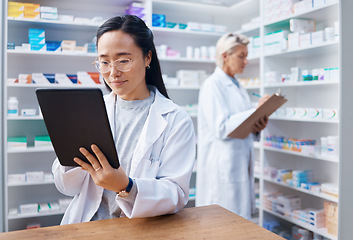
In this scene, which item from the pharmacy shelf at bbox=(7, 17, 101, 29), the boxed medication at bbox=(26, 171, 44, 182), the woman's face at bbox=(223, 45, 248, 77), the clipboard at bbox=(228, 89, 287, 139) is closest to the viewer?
the clipboard at bbox=(228, 89, 287, 139)

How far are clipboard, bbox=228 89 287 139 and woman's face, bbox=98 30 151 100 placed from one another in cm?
136

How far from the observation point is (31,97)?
3.79 m

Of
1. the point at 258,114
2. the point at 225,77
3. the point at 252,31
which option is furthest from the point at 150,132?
the point at 252,31

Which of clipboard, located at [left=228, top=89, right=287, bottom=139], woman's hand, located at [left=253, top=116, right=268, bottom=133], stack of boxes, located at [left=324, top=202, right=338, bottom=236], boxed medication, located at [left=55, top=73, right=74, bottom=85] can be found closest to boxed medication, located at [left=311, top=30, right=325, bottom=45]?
clipboard, located at [left=228, top=89, right=287, bottom=139]

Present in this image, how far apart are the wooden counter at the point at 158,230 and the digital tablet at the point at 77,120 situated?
0.23m

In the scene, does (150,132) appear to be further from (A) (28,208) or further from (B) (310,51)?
(A) (28,208)

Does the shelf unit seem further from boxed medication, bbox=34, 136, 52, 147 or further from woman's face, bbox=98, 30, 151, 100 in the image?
woman's face, bbox=98, 30, 151, 100

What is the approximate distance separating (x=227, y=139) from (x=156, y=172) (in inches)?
65.4

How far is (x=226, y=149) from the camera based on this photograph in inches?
116

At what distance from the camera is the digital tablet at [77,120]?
1.05 meters

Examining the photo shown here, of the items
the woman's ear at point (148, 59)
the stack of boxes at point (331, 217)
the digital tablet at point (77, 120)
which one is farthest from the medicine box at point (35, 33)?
the stack of boxes at point (331, 217)

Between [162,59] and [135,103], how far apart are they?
8.29 ft

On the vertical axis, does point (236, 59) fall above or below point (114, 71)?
above

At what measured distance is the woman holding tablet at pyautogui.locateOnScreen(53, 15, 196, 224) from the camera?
127cm
